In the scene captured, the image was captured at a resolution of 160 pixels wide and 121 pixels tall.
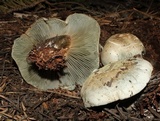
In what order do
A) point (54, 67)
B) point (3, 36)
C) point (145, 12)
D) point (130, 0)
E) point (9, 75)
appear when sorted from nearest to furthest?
1. point (54, 67)
2. point (9, 75)
3. point (3, 36)
4. point (145, 12)
5. point (130, 0)

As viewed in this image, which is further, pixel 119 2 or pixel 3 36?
pixel 119 2

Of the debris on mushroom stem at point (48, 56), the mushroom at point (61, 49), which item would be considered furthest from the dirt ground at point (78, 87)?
the debris on mushroom stem at point (48, 56)

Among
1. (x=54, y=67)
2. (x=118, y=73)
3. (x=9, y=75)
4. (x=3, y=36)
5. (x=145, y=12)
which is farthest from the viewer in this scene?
(x=145, y=12)

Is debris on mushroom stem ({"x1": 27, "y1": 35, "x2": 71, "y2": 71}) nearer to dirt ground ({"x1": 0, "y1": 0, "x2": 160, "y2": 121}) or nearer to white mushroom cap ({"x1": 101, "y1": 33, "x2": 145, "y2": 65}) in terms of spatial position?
dirt ground ({"x1": 0, "y1": 0, "x2": 160, "y2": 121})

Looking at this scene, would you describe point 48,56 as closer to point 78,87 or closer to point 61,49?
point 61,49

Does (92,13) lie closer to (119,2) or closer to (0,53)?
(119,2)

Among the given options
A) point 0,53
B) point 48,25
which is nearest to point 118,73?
point 48,25
